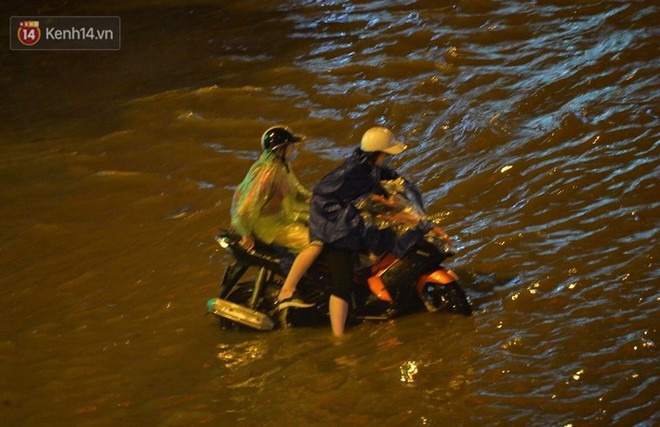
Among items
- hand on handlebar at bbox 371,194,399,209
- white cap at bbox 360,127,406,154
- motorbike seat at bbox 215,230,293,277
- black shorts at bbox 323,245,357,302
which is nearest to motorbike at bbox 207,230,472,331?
motorbike seat at bbox 215,230,293,277

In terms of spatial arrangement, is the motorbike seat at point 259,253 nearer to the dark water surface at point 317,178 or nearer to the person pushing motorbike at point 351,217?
the person pushing motorbike at point 351,217

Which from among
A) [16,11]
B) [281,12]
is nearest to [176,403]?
[281,12]

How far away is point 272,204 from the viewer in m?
7.07

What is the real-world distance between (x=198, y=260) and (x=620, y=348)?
4.37 m

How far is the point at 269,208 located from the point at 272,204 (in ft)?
0.13

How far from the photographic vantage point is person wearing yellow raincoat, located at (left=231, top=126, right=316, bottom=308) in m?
6.97

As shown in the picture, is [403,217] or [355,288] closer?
[403,217]

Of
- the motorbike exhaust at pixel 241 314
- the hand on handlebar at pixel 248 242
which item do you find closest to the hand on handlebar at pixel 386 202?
the hand on handlebar at pixel 248 242

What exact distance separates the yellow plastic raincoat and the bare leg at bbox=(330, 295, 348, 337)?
0.50m

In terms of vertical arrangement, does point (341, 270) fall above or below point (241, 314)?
above

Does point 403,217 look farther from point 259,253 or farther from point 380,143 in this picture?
point 259,253

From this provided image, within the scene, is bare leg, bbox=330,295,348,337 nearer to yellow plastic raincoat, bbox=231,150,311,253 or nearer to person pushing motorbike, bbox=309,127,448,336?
person pushing motorbike, bbox=309,127,448,336

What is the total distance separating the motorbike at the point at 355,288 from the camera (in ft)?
22.0

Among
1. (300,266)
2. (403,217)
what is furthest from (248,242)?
(403,217)
